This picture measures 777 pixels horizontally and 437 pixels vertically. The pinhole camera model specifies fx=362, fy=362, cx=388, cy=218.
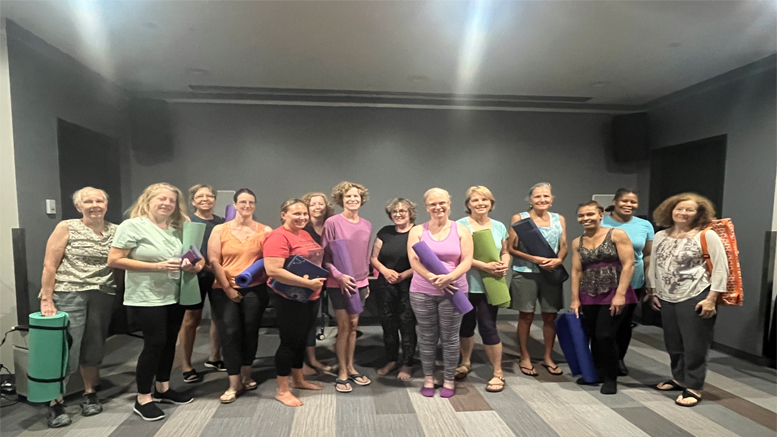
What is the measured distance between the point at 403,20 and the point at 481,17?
504mm

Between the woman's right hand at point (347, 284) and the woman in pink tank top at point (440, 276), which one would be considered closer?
the woman in pink tank top at point (440, 276)

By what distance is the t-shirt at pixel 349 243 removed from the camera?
2367 millimetres

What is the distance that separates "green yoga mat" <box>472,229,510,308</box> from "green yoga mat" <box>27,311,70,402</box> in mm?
2429

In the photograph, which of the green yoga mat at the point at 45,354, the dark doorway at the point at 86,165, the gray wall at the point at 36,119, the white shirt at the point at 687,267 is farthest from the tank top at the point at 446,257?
the gray wall at the point at 36,119

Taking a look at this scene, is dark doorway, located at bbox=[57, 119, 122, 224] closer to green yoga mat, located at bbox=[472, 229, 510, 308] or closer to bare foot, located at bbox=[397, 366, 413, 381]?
bare foot, located at bbox=[397, 366, 413, 381]

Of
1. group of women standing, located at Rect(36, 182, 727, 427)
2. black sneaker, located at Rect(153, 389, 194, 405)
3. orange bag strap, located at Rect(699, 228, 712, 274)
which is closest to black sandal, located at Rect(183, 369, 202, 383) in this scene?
group of women standing, located at Rect(36, 182, 727, 427)

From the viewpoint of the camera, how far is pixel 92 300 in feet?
7.01

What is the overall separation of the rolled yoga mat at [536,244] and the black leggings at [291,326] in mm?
1475

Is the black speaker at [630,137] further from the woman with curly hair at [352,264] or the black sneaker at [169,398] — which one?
the black sneaker at [169,398]

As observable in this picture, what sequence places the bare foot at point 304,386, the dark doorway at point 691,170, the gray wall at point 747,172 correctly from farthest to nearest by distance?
the dark doorway at point 691,170
the gray wall at point 747,172
the bare foot at point 304,386

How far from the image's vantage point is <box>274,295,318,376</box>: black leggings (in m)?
2.13

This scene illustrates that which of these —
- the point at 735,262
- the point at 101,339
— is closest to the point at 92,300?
the point at 101,339

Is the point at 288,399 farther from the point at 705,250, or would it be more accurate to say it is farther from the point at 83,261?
the point at 705,250

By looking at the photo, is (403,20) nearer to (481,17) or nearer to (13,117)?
(481,17)
